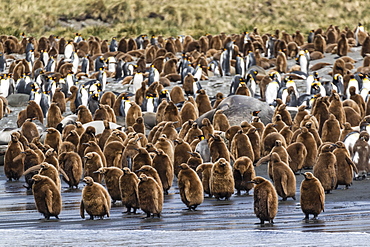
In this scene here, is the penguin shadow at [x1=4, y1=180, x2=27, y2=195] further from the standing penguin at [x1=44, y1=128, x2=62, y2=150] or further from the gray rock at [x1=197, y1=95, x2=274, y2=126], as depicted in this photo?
the gray rock at [x1=197, y1=95, x2=274, y2=126]

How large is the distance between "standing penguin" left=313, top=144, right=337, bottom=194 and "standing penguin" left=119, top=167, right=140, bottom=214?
98.3 inches

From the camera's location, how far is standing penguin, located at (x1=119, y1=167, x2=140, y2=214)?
30.2 ft

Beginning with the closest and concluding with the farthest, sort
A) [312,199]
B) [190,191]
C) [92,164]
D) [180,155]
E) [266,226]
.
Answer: [266,226] → [312,199] → [190,191] → [92,164] → [180,155]

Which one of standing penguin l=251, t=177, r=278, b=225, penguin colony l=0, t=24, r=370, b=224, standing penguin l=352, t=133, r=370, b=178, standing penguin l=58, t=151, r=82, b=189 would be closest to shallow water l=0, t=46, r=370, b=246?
standing penguin l=251, t=177, r=278, b=225

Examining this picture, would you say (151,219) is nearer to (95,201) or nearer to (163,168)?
(95,201)

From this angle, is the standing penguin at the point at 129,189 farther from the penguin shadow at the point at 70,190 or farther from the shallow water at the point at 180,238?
the penguin shadow at the point at 70,190

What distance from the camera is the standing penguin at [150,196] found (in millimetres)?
8750

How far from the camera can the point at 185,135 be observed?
1433cm

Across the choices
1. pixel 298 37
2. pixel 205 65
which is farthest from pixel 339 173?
pixel 298 37

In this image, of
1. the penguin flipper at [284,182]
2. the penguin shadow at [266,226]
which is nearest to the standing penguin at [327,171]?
the penguin flipper at [284,182]

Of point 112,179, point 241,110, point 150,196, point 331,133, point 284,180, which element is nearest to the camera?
point 150,196

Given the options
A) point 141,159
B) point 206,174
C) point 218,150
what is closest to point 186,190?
point 206,174

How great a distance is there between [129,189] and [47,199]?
0.98 m

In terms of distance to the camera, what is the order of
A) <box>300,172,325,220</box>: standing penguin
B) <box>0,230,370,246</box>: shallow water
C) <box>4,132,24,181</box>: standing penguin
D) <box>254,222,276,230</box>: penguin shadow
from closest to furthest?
<box>0,230,370,246</box>: shallow water
<box>254,222,276,230</box>: penguin shadow
<box>300,172,325,220</box>: standing penguin
<box>4,132,24,181</box>: standing penguin
